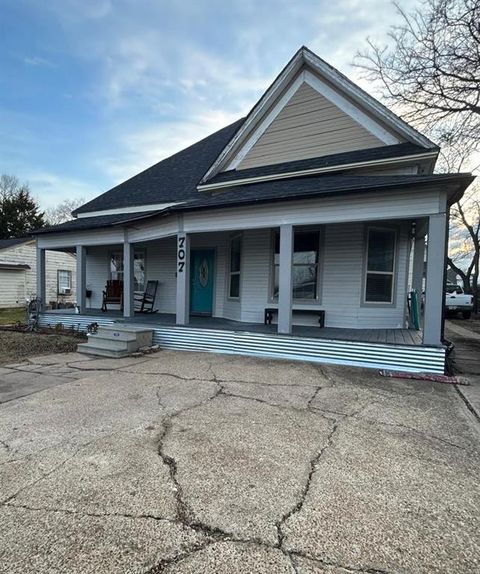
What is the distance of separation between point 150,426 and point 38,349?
5.91 metres

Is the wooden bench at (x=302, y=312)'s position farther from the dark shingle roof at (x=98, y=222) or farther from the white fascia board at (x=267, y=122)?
the white fascia board at (x=267, y=122)

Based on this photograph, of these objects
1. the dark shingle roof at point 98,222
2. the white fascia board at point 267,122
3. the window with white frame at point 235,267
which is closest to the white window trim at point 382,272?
the window with white frame at point 235,267

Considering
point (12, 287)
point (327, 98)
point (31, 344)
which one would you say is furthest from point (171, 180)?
point (12, 287)

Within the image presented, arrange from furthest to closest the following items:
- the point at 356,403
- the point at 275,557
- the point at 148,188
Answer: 1. the point at 148,188
2. the point at 356,403
3. the point at 275,557

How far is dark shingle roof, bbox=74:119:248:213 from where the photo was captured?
11.7 m

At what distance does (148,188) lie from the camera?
12.8m

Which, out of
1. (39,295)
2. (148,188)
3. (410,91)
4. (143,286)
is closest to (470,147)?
(410,91)

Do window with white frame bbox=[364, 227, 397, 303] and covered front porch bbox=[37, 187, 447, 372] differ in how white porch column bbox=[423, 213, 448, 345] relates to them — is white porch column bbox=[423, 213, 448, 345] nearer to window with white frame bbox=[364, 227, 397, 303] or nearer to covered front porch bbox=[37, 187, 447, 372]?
covered front porch bbox=[37, 187, 447, 372]

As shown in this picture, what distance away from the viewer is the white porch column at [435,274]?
5.86 metres

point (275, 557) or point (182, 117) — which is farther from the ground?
point (182, 117)

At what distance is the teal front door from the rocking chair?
151cm

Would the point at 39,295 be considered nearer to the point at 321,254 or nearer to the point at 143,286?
the point at 143,286

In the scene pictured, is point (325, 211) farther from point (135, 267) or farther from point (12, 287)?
point (12, 287)

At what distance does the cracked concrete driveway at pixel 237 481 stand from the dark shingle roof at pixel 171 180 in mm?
7963
